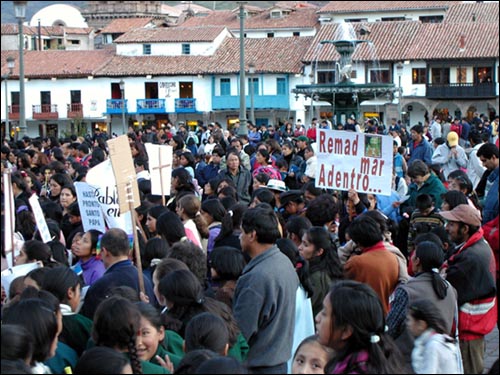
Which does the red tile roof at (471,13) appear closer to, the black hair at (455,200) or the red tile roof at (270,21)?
the red tile roof at (270,21)

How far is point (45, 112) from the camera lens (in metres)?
64.1

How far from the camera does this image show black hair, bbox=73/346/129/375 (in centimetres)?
449

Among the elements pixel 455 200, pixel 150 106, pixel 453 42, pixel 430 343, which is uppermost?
pixel 453 42

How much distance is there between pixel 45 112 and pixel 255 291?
60.0m

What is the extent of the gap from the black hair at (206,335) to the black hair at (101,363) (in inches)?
24.9

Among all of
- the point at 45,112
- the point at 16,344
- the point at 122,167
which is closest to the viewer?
the point at 16,344

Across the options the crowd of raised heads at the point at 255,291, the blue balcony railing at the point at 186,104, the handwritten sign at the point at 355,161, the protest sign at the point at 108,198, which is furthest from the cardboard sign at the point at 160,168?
the blue balcony railing at the point at 186,104

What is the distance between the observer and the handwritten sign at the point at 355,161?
891 centimetres

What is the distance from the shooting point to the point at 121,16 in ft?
332

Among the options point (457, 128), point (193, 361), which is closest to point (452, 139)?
point (193, 361)

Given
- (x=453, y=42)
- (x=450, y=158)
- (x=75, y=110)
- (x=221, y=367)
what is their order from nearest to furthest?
(x=221, y=367)
(x=450, y=158)
(x=453, y=42)
(x=75, y=110)

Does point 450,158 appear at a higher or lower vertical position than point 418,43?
lower

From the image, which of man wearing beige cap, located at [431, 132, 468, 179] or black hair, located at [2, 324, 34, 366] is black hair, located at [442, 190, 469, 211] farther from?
man wearing beige cap, located at [431, 132, 468, 179]

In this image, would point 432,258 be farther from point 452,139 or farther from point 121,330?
point 452,139
